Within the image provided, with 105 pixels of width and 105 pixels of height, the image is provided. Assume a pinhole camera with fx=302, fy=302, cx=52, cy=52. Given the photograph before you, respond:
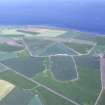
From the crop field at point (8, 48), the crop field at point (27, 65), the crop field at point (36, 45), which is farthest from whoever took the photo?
the crop field at point (8, 48)

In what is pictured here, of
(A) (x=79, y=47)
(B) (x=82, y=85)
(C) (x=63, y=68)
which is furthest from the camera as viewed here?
(A) (x=79, y=47)

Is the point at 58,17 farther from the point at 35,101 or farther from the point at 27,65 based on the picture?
the point at 35,101

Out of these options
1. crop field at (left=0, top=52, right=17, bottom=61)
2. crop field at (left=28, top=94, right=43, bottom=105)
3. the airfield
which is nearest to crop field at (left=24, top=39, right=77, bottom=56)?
the airfield

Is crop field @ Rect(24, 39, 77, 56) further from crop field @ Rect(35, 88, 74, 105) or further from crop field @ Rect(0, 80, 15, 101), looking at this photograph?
crop field @ Rect(35, 88, 74, 105)

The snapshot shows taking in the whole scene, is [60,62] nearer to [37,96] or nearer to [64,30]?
[37,96]

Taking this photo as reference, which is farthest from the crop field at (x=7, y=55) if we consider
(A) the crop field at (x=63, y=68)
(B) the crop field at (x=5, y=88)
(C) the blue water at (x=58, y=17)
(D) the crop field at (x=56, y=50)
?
(C) the blue water at (x=58, y=17)

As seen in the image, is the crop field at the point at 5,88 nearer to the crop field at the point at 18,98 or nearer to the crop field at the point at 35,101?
the crop field at the point at 18,98

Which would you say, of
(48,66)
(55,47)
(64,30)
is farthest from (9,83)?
(64,30)

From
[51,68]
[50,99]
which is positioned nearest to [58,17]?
[51,68]
